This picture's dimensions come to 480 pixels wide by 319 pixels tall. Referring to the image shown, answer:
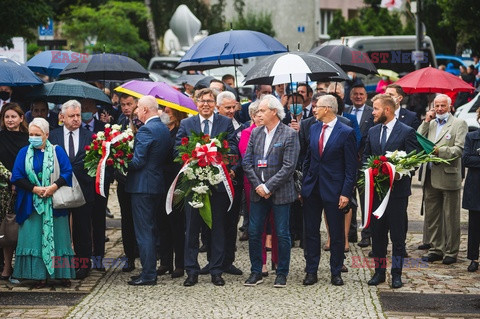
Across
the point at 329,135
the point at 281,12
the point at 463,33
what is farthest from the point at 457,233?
the point at 281,12

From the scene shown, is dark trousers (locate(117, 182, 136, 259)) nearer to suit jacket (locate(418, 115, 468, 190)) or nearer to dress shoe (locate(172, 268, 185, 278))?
dress shoe (locate(172, 268, 185, 278))

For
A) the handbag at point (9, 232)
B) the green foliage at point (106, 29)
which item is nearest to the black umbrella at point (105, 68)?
the handbag at point (9, 232)

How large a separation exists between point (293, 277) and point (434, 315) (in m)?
2.24

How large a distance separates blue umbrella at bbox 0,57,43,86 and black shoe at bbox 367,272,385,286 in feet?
16.4

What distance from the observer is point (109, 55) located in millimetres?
14727

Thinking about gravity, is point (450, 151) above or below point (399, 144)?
below

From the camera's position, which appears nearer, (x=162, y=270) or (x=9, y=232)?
(x=9, y=232)

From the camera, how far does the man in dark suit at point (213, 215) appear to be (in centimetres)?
1112

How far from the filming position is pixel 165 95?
1173cm

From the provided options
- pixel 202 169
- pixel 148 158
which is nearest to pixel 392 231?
pixel 202 169

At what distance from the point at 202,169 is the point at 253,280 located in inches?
54.6

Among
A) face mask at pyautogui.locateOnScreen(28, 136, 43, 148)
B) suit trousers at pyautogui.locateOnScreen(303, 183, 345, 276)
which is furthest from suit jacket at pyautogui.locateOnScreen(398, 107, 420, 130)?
face mask at pyautogui.locateOnScreen(28, 136, 43, 148)

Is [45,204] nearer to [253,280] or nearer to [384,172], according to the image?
[253,280]

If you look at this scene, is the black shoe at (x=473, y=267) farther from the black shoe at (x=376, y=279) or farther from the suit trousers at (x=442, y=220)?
the black shoe at (x=376, y=279)
